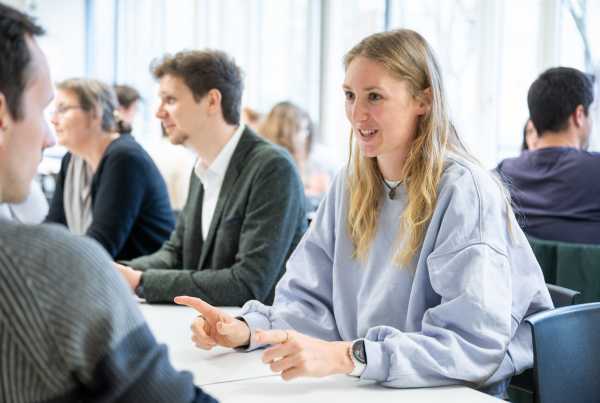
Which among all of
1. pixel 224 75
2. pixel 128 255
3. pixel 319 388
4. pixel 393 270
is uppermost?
pixel 224 75

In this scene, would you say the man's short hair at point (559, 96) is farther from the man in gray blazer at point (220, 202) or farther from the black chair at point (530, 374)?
the black chair at point (530, 374)

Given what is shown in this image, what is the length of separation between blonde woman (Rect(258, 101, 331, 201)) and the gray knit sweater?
173 inches

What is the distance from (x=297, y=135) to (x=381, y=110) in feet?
11.8

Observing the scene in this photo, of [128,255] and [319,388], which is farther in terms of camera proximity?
[128,255]

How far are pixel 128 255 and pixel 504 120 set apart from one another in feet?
7.22

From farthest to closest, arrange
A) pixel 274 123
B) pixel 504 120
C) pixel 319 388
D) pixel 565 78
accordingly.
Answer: pixel 274 123 → pixel 504 120 → pixel 565 78 → pixel 319 388

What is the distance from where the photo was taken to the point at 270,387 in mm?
1416

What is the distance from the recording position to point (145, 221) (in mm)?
3062

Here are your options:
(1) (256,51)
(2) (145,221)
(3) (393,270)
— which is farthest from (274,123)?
(3) (393,270)

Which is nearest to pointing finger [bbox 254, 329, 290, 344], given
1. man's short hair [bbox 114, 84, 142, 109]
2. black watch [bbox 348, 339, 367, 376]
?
black watch [bbox 348, 339, 367, 376]

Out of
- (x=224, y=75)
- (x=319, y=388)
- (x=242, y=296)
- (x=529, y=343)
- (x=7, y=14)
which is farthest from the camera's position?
(x=224, y=75)

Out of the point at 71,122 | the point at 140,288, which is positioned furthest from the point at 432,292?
the point at 71,122

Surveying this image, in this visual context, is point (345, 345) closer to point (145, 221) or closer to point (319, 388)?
point (319, 388)

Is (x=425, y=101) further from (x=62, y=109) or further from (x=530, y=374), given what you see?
(x=62, y=109)
